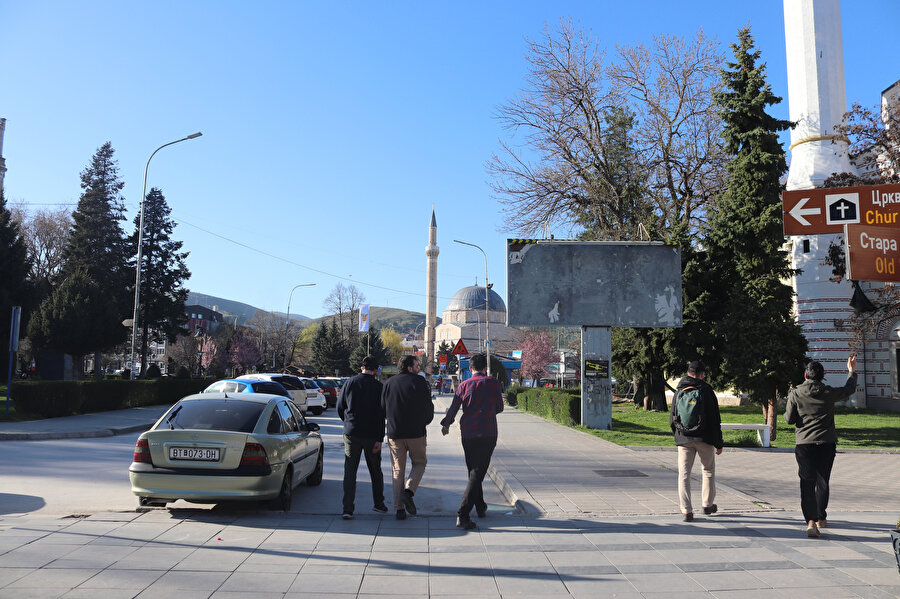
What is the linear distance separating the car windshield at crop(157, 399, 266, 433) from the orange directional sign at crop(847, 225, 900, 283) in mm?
6141

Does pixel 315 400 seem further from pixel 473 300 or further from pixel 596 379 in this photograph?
pixel 473 300

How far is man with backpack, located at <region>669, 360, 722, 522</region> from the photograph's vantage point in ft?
23.8

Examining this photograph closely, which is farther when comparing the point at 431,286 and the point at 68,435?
the point at 431,286

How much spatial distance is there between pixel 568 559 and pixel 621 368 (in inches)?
910

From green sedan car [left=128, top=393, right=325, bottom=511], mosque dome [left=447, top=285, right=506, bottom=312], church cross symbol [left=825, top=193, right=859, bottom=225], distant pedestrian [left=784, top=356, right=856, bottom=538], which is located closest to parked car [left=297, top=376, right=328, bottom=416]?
green sedan car [left=128, top=393, right=325, bottom=511]

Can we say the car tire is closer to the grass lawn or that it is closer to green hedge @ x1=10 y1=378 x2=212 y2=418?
the grass lawn

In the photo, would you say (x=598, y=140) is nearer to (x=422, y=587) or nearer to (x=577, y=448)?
(x=577, y=448)

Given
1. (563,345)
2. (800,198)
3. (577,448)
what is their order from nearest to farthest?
(800,198) → (577,448) → (563,345)

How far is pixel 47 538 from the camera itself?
5.78 m

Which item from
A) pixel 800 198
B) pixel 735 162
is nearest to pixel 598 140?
pixel 735 162

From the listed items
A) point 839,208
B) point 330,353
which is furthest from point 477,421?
point 330,353

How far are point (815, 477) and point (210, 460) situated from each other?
6.16m

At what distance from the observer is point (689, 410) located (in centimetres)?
737

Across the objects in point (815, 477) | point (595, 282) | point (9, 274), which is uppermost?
point (9, 274)
